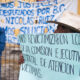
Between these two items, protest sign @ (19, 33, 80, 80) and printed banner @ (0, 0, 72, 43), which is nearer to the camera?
protest sign @ (19, 33, 80, 80)

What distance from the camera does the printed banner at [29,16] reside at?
225 inches

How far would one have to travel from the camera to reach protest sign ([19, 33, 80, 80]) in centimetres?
251

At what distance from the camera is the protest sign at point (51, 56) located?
2508 millimetres

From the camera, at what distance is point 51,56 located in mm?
2816

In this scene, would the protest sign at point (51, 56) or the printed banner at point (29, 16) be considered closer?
the protest sign at point (51, 56)

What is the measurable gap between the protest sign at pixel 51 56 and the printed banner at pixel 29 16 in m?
2.51

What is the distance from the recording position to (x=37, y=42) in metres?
3.05

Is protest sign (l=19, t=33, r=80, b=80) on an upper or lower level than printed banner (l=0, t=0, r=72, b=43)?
lower

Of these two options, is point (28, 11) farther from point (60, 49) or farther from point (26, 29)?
point (60, 49)

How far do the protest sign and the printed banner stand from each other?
251 centimetres

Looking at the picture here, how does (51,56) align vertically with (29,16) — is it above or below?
below

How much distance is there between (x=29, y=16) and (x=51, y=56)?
326 cm

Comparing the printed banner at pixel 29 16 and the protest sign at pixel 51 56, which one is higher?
the printed banner at pixel 29 16

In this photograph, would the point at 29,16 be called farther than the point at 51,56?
Yes
